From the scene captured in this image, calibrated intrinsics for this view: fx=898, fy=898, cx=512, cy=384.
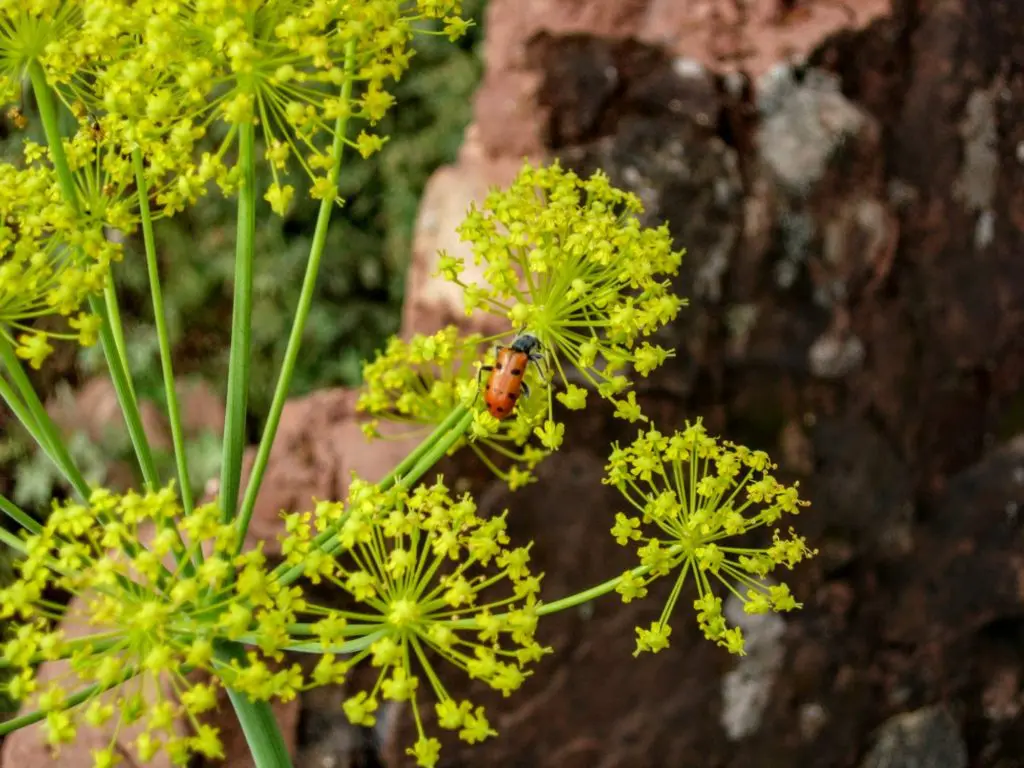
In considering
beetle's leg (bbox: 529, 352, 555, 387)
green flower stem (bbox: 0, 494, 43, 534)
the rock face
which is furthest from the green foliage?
green flower stem (bbox: 0, 494, 43, 534)

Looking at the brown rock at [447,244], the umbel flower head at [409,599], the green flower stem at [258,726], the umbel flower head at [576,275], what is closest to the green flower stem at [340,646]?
the umbel flower head at [409,599]

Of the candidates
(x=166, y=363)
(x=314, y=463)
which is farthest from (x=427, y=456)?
(x=314, y=463)

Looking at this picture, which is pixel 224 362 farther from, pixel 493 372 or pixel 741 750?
pixel 493 372

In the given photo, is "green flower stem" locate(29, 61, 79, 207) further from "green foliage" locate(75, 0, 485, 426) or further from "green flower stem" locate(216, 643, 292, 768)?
"green foliage" locate(75, 0, 485, 426)

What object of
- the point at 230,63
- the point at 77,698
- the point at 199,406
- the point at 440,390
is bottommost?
the point at 199,406

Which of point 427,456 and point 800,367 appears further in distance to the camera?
point 800,367

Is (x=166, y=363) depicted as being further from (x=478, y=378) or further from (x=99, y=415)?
(x=99, y=415)

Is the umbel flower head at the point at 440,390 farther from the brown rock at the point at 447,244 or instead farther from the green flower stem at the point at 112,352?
the brown rock at the point at 447,244
